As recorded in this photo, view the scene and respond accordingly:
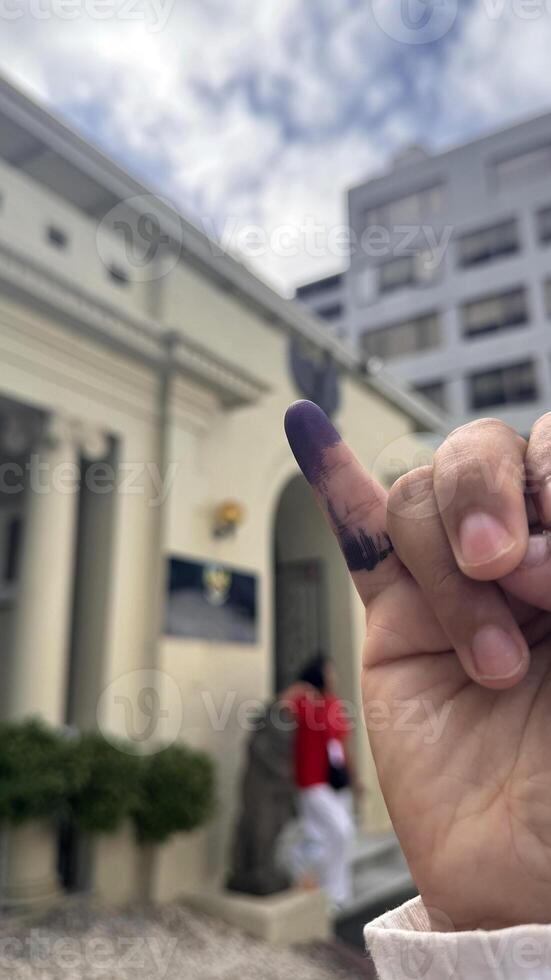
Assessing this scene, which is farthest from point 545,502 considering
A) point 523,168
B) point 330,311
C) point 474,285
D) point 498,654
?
point 330,311

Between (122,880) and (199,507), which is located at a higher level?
(199,507)

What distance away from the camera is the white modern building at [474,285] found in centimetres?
2052

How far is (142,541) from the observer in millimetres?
5465

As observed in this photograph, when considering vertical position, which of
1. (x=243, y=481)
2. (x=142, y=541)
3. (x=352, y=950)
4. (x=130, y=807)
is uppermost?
(x=243, y=481)

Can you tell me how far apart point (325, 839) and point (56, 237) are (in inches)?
187

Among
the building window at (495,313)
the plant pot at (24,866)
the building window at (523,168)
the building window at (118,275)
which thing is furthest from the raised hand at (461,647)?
the building window at (523,168)

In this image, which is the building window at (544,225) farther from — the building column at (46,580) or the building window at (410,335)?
the building column at (46,580)

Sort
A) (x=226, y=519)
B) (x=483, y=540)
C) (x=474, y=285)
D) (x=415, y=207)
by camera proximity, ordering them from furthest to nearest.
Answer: (x=474, y=285) < (x=415, y=207) < (x=226, y=519) < (x=483, y=540)

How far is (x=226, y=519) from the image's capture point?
5863 mm

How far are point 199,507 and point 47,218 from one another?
2.37 m

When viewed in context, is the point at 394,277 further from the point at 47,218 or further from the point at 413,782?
the point at 413,782

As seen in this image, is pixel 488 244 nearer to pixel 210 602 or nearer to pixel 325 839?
pixel 210 602

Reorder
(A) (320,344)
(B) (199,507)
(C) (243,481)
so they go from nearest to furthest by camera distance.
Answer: (B) (199,507) → (C) (243,481) → (A) (320,344)

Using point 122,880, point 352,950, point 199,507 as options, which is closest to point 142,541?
point 199,507
